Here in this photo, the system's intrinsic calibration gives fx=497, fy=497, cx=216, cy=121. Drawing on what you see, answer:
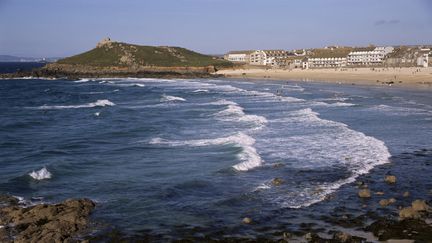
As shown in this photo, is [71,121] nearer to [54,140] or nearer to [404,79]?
[54,140]

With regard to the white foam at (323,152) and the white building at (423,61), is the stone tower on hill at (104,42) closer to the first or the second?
the white building at (423,61)

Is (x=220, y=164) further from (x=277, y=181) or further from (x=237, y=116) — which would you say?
(x=237, y=116)

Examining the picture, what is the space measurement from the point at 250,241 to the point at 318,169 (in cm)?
781

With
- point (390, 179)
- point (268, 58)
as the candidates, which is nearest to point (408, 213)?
point (390, 179)

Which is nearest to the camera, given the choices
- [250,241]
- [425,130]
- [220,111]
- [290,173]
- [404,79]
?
[250,241]

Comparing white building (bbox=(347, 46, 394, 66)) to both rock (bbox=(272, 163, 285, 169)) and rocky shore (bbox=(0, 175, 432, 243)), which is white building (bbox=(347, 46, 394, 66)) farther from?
rocky shore (bbox=(0, 175, 432, 243))

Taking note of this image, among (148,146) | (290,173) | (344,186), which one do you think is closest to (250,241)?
(344,186)

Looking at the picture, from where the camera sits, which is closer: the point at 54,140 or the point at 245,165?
the point at 245,165

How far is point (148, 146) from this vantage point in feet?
80.2

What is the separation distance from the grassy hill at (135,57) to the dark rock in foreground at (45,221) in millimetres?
113092

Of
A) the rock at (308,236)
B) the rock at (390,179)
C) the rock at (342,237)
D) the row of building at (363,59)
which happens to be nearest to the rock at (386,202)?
the rock at (390,179)

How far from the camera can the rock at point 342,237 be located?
11.0 meters

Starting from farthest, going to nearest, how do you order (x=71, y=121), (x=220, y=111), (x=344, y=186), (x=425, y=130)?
1. (x=220, y=111)
2. (x=71, y=121)
3. (x=425, y=130)
4. (x=344, y=186)

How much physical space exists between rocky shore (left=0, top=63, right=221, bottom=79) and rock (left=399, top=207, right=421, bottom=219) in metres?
93.3
